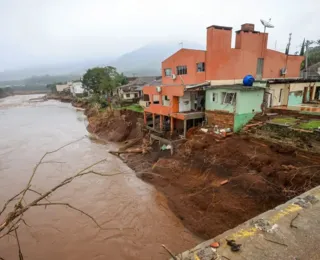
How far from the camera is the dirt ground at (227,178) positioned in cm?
826

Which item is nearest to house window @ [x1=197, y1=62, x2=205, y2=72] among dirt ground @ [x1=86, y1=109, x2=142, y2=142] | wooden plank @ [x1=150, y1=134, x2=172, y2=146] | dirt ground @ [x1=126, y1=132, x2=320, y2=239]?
dirt ground @ [x1=126, y1=132, x2=320, y2=239]

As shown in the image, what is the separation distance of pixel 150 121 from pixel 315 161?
46.7 feet

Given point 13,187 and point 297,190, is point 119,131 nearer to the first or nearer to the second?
point 13,187

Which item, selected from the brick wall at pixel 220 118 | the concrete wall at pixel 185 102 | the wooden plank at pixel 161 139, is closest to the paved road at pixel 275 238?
the brick wall at pixel 220 118

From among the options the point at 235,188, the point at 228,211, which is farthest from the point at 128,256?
the point at 235,188

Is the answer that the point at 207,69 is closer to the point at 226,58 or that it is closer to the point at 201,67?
the point at 201,67

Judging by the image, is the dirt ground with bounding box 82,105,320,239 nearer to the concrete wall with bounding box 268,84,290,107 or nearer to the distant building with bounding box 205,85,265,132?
the distant building with bounding box 205,85,265,132

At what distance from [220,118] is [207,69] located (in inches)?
179

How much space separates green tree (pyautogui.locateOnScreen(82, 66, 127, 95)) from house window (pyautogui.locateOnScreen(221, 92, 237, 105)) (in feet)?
80.6

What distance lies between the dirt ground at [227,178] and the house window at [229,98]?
2.54 metres

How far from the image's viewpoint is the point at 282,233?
409cm

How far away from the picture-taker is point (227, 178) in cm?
1016

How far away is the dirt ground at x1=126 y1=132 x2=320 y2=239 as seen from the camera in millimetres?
8258

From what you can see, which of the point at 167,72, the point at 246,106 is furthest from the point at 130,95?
the point at 246,106
